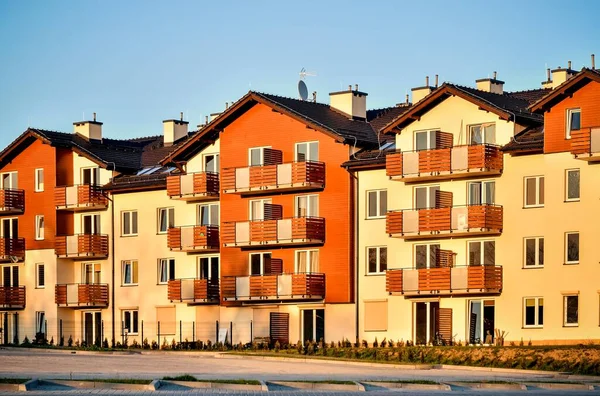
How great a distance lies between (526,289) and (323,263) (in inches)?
418

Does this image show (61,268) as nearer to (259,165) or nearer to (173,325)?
(173,325)

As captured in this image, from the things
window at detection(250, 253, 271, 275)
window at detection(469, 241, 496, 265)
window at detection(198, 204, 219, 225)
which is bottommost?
window at detection(250, 253, 271, 275)

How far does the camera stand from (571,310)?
59.2 m

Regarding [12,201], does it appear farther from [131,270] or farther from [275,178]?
[275,178]

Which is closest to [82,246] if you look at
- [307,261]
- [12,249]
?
[12,249]

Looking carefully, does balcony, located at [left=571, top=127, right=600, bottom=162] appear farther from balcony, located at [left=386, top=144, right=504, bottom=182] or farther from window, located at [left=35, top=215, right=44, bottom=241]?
window, located at [left=35, top=215, right=44, bottom=241]

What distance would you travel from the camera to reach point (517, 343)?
59.9 meters

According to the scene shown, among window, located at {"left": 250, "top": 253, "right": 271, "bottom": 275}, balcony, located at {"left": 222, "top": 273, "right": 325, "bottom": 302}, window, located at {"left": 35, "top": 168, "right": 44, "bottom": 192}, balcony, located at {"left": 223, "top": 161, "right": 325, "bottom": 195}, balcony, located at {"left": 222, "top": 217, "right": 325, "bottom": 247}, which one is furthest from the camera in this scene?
window, located at {"left": 35, "top": 168, "right": 44, "bottom": 192}

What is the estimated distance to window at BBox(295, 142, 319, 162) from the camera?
67.8 m

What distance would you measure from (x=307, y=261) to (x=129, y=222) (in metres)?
12.2

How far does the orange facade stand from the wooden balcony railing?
0.75 meters

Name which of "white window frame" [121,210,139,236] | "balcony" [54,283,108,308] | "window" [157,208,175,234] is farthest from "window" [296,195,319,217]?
"balcony" [54,283,108,308]

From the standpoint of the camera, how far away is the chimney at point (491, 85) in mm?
67750

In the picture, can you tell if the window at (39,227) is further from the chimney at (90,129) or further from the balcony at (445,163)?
the balcony at (445,163)
